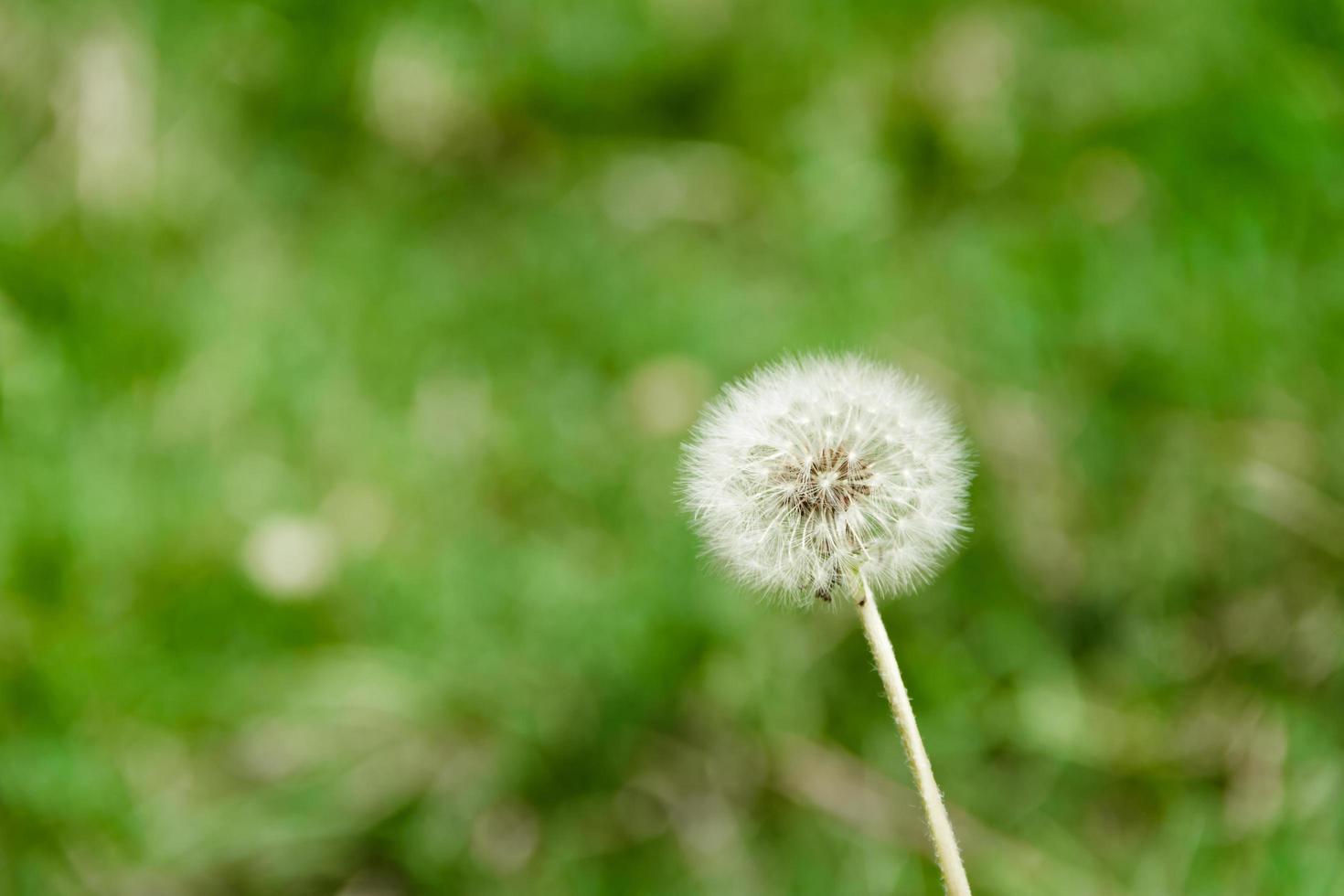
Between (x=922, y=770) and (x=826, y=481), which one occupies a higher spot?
(x=826, y=481)

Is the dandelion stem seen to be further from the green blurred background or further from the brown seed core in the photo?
the green blurred background

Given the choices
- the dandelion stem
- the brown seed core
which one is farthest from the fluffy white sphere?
the dandelion stem

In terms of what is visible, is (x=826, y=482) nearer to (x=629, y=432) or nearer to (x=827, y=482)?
(x=827, y=482)

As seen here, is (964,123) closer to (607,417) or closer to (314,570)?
(607,417)

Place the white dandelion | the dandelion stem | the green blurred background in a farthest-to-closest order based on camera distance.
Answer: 1. the green blurred background
2. the white dandelion
3. the dandelion stem

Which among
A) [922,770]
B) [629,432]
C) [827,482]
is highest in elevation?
[629,432]

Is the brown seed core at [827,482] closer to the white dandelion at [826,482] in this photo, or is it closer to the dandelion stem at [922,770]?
the white dandelion at [826,482]

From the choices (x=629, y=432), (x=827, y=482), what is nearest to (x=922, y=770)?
(x=827, y=482)
